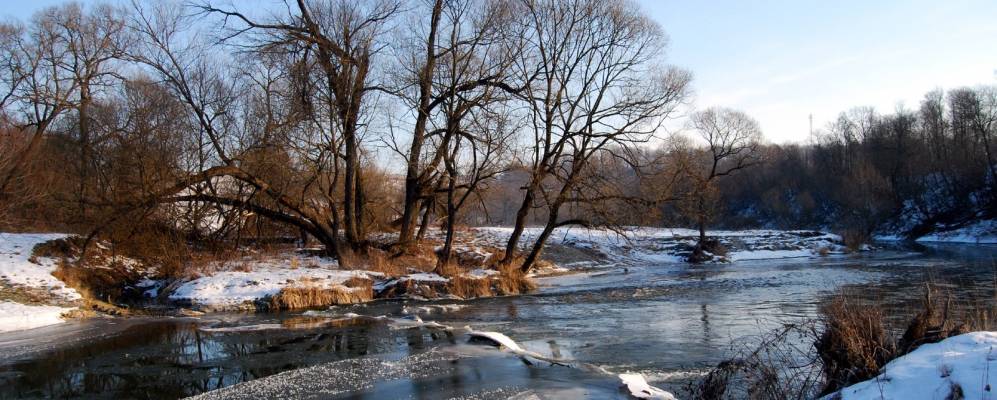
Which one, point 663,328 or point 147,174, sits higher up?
point 147,174

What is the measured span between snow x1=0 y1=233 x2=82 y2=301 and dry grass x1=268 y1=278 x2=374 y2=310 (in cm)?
483

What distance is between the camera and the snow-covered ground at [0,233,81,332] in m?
13.5

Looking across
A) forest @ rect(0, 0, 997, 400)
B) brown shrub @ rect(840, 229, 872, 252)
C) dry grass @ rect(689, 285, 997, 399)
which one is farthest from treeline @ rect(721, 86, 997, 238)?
dry grass @ rect(689, 285, 997, 399)

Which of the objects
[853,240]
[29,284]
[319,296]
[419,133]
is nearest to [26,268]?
[29,284]

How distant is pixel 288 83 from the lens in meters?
22.2

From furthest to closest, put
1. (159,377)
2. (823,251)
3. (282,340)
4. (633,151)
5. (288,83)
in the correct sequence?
(823,251) < (633,151) < (288,83) < (282,340) < (159,377)

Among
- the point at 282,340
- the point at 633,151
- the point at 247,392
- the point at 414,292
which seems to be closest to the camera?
the point at 247,392

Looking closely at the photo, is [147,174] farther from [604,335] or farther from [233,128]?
[604,335]

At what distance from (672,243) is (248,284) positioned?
2860 cm

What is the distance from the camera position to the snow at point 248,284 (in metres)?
17.4

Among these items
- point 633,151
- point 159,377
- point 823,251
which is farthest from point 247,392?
point 823,251

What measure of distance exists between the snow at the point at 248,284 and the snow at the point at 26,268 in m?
2.66

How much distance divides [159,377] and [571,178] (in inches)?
647

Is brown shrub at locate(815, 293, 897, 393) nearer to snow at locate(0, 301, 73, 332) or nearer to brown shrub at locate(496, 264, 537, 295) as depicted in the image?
brown shrub at locate(496, 264, 537, 295)
